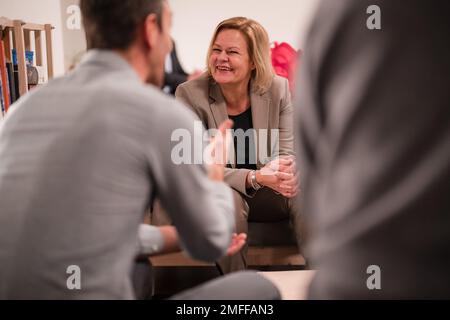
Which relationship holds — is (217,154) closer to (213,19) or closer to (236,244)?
(236,244)

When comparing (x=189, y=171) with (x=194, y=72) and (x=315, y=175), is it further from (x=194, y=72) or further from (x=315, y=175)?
(x=194, y=72)

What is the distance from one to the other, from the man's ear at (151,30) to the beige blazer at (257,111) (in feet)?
1.55

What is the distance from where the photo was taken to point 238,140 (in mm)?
1361

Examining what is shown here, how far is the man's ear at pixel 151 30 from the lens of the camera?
28.6 inches

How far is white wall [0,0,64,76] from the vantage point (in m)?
1.40

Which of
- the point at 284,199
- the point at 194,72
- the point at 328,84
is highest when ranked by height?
the point at 194,72

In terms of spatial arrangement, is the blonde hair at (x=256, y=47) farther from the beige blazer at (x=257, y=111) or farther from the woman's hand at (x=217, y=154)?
the woman's hand at (x=217, y=154)

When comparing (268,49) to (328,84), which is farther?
(268,49)

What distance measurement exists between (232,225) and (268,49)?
69cm

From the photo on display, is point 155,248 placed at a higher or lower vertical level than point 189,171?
lower

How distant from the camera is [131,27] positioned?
2.36ft
